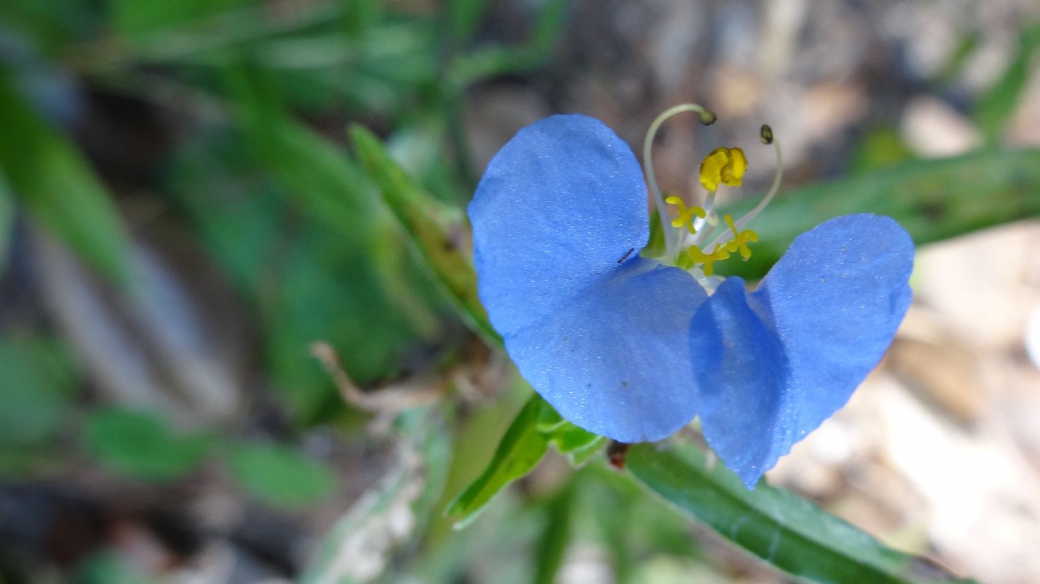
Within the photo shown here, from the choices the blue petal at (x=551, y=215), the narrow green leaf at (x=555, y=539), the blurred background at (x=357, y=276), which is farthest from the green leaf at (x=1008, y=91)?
the blue petal at (x=551, y=215)

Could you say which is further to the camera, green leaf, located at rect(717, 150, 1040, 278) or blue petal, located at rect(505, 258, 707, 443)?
green leaf, located at rect(717, 150, 1040, 278)

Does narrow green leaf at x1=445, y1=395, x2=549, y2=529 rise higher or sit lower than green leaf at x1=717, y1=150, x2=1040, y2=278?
higher

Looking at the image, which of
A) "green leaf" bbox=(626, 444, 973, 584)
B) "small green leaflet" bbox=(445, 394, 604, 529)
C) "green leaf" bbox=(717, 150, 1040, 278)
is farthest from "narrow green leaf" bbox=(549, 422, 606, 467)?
"green leaf" bbox=(717, 150, 1040, 278)

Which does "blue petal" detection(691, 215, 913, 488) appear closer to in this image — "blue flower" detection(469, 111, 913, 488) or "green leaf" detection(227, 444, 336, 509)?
"blue flower" detection(469, 111, 913, 488)

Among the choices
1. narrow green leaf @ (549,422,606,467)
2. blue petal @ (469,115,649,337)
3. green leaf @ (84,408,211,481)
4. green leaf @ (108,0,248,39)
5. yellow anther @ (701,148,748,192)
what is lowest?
green leaf @ (84,408,211,481)

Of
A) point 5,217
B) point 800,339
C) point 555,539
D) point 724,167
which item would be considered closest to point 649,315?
point 800,339

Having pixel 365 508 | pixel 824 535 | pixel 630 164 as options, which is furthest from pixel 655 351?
pixel 365 508

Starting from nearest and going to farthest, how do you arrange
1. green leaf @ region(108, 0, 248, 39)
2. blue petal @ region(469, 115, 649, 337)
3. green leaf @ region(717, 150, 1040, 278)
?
blue petal @ region(469, 115, 649, 337), green leaf @ region(717, 150, 1040, 278), green leaf @ region(108, 0, 248, 39)

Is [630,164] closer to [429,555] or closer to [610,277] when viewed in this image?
[610,277]
